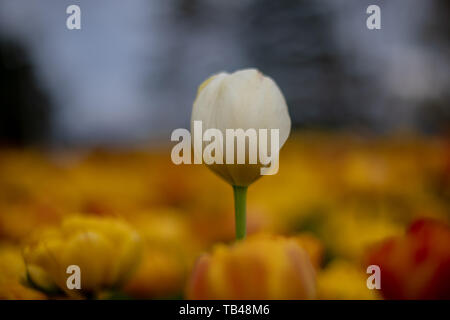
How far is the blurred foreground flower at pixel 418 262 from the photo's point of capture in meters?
0.17

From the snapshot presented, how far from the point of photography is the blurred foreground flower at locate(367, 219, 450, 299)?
173 millimetres

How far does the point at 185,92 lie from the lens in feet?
1.97

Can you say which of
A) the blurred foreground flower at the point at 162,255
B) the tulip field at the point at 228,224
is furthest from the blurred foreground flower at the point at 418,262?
the blurred foreground flower at the point at 162,255

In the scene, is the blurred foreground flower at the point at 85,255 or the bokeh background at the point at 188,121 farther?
the bokeh background at the point at 188,121

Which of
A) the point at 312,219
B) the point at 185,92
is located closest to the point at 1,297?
the point at 312,219

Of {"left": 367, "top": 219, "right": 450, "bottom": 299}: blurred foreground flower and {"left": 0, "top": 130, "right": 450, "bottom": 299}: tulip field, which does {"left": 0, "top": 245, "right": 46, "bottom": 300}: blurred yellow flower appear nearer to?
{"left": 0, "top": 130, "right": 450, "bottom": 299}: tulip field

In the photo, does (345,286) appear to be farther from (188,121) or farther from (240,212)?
(188,121)

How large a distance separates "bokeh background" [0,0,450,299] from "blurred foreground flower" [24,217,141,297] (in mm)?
18

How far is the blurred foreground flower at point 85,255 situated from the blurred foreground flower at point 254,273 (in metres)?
0.05

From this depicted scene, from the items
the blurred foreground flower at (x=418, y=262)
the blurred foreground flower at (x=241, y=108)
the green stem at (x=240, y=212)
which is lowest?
the blurred foreground flower at (x=418, y=262)

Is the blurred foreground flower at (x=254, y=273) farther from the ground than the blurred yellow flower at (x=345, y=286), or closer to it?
farther from the ground

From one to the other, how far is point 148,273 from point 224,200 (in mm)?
209

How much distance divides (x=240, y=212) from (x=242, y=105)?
0.13 feet

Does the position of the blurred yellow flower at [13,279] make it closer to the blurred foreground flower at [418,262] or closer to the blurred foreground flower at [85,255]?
the blurred foreground flower at [85,255]
